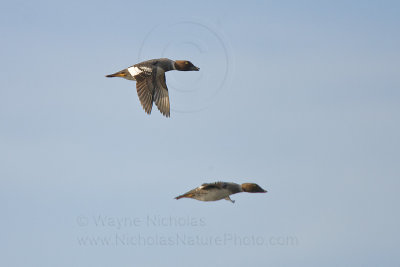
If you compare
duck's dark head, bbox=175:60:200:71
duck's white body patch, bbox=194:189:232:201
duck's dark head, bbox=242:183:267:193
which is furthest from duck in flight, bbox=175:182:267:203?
duck's dark head, bbox=175:60:200:71

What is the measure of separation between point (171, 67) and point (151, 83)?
1894mm

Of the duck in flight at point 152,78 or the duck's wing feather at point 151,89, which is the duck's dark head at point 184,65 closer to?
the duck in flight at point 152,78

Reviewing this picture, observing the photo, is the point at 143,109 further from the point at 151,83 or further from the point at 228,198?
the point at 228,198

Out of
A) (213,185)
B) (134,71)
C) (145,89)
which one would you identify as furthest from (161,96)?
(213,185)

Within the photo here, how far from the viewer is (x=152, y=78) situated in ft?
146

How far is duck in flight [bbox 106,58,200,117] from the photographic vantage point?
43875 millimetres

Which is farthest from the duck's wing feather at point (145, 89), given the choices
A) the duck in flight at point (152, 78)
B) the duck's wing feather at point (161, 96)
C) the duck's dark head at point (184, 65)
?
the duck's dark head at point (184, 65)

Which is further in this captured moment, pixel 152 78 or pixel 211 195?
pixel 152 78

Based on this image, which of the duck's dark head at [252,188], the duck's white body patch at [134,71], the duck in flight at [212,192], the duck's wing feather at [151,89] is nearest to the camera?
the duck in flight at [212,192]

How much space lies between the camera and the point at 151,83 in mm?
44250

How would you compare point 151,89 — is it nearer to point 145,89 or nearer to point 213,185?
point 145,89

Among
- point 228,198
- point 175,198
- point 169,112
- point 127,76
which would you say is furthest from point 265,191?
point 127,76

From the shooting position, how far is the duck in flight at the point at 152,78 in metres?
43.9

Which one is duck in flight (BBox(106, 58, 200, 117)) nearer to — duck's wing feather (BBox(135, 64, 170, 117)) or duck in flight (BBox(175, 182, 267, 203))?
duck's wing feather (BBox(135, 64, 170, 117))
